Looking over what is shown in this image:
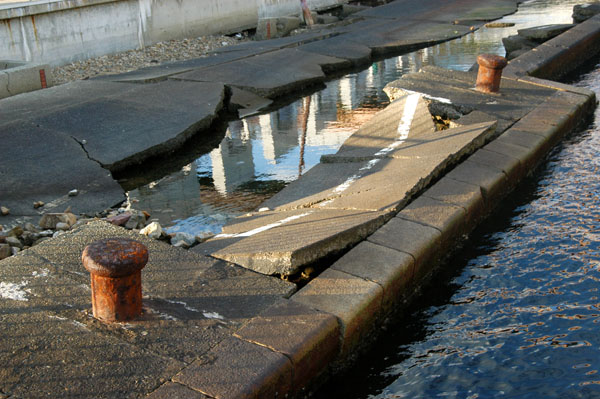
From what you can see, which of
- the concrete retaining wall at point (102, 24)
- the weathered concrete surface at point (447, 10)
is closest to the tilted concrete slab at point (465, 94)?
the concrete retaining wall at point (102, 24)

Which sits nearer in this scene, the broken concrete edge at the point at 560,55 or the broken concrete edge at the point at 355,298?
the broken concrete edge at the point at 355,298

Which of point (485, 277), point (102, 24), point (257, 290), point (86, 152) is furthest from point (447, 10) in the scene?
point (257, 290)

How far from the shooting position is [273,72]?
10875mm

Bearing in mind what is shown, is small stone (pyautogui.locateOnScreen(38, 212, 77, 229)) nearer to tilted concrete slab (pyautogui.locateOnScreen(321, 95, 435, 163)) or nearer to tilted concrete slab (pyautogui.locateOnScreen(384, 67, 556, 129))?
tilted concrete slab (pyautogui.locateOnScreen(321, 95, 435, 163))

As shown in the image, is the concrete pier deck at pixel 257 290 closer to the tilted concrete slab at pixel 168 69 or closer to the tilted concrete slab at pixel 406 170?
the tilted concrete slab at pixel 406 170

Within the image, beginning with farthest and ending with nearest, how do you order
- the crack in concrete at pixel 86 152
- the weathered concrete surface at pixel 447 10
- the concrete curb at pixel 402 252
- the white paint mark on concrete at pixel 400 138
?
1. the weathered concrete surface at pixel 447 10
2. the crack in concrete at pixel 86 152
3. the white paint mark on concrete at pixel 400 138
4. the concrete curb at pixel 402 252

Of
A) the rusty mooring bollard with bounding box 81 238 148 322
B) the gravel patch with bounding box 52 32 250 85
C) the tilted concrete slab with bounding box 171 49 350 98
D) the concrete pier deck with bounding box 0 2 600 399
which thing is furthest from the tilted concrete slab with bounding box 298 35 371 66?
the rusty mooring bollard with bounding box 81 238 148 322

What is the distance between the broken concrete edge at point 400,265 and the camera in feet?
12.8

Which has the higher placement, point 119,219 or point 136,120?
point 136,120

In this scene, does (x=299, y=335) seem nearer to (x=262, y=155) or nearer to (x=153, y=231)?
(x=153, y=231)

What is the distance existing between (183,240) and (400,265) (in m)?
1.74

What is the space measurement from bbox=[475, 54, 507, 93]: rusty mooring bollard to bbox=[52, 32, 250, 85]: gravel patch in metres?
5.83

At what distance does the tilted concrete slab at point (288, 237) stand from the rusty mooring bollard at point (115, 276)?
3.07ft

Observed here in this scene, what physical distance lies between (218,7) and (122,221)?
11.6 meters
